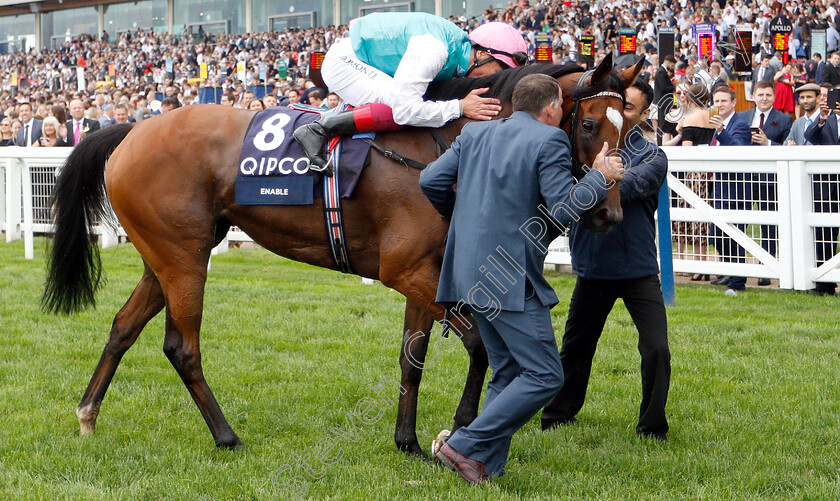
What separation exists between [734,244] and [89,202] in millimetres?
5421

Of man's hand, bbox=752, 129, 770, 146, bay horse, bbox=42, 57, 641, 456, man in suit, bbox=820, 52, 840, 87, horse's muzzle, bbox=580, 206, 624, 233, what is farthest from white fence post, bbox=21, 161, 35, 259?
man in suit, bbox=820, 52, 840, 87

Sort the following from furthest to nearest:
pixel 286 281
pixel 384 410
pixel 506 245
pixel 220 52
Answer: pixel 220 52
pixel 286 281
pixel 384 410
pixel 506 245

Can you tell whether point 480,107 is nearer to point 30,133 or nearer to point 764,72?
point 30,133

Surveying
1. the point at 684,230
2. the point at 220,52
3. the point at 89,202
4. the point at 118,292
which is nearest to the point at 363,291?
the point at 118,292

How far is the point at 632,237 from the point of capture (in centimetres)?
404

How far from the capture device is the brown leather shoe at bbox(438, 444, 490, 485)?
11.3ft

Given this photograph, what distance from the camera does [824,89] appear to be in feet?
31.3

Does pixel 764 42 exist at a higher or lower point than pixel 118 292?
higher

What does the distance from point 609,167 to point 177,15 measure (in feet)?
148

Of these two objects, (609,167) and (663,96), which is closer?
(609,167)

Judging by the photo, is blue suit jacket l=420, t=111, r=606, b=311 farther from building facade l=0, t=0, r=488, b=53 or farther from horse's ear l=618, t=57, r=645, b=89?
building facade l=0, t=0, r=488, b=53

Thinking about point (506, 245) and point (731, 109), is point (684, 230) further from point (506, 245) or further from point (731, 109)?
point (506, 245)

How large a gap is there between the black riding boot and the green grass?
134 cm

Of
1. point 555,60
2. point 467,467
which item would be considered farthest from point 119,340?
point 555,60
